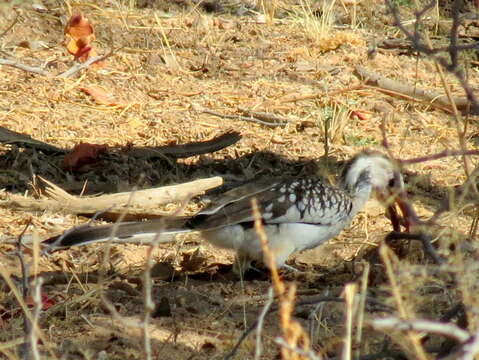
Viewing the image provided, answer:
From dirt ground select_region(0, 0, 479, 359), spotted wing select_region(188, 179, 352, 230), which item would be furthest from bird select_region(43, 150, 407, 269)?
dirt ground select_region(0, 0, 479, 359)

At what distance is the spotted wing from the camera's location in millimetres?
5586

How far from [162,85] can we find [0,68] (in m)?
1.41

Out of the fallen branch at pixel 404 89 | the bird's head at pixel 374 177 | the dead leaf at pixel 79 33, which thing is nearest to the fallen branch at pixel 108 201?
the bird's head at pixel 374 177

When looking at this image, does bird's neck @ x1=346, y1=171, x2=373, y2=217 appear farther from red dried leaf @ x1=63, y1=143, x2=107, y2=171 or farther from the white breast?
red dried leaf @ x1=63, y1=143, x2=107, y2=171

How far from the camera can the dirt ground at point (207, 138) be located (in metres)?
4.67

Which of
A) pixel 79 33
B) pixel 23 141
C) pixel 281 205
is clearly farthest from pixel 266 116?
pixel 281 205

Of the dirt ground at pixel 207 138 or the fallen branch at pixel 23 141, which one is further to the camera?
the fallen branch at pixel 23 141

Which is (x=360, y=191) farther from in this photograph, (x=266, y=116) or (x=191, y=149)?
(x=266, y=116)

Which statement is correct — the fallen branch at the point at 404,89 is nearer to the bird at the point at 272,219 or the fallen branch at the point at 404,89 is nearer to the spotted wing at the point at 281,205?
the bird at the point at 272,219

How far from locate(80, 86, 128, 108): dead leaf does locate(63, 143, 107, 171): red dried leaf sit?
124 centimetres

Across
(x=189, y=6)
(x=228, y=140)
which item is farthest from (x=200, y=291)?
(x=189, y=6)

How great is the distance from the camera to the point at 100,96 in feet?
27.9

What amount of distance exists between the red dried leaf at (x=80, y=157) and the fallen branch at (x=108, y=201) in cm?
62

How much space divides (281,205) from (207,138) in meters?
2.36
